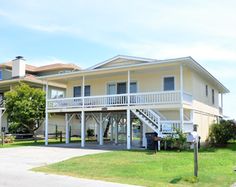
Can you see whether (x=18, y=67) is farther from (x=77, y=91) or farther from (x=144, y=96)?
(x=144, y=96)

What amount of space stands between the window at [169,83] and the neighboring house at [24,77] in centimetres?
1556

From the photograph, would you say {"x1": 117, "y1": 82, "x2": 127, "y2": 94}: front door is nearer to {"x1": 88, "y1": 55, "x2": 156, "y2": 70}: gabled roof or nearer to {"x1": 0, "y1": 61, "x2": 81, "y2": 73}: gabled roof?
{"x1": 88, "y1": 55, "x2": 156, "y2": 70}: gabled roof

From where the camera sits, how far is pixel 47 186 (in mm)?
8562

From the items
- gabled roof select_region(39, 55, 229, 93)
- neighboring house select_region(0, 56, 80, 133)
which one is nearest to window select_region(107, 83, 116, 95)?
gabled roof select_region(39, 55, 229, 93)

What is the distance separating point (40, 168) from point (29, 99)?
61.7 ft

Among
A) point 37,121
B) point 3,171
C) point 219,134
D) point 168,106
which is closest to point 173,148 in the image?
point 168,106

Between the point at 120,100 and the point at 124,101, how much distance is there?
0.95 ft

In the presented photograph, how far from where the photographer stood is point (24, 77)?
34.6m

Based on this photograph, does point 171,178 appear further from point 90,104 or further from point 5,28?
point 90,104

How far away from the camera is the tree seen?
29000 millimetres

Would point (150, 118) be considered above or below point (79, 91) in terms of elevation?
below

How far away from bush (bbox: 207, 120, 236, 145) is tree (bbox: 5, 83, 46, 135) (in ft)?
51.9

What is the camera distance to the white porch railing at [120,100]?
20.0 metres

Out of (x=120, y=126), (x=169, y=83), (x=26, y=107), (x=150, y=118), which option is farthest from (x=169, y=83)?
(x=26, y=107)
